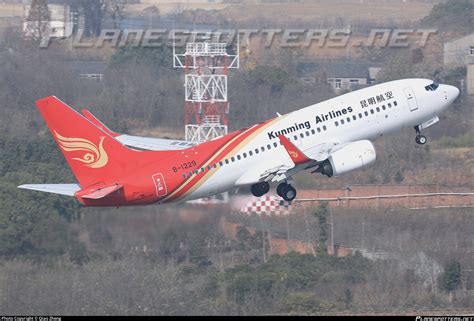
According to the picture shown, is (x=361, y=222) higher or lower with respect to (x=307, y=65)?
lower

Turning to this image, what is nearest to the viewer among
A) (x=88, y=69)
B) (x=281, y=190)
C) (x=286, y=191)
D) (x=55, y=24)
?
(x=286, y=191)

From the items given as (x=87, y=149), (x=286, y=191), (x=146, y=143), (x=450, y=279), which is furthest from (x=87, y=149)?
(x=450, y=279)

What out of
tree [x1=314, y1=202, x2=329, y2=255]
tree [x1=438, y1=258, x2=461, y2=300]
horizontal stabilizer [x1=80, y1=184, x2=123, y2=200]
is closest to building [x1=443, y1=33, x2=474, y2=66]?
tree [x1=314, y1=202, x2=329, y2=255]

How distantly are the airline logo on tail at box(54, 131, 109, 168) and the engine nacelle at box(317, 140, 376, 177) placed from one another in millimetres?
12099

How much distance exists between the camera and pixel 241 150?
217 ft

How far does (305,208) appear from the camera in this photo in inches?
3376

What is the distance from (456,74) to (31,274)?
2903 inches

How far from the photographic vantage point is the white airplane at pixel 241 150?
62719 millimetres

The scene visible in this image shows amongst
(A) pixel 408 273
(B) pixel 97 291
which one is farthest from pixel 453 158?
Answer: (B) pixel 97 291

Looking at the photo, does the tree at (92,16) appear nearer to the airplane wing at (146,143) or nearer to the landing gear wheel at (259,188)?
the airplane wing at (146,143)

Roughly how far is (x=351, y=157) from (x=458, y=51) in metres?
86.1

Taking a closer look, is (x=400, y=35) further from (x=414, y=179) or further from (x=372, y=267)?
(x=372, y=267)

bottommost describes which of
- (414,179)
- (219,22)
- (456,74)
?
(414,179)

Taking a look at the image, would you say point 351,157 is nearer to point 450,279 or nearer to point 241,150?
point 241,150
